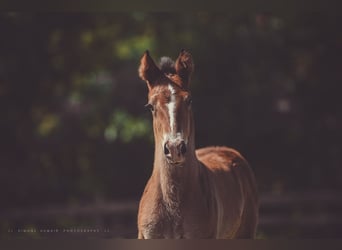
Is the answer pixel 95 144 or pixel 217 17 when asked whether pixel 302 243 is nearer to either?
pixel 95 144

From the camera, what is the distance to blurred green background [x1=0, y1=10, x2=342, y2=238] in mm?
6625

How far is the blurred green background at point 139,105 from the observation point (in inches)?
261

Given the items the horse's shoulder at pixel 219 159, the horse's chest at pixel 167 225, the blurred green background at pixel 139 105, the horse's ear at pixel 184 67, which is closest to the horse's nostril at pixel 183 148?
the horse's chest at pixel 167 225

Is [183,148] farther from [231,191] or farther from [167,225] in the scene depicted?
[231,191]

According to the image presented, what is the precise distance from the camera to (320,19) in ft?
22.4

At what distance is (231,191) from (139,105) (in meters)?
2.68

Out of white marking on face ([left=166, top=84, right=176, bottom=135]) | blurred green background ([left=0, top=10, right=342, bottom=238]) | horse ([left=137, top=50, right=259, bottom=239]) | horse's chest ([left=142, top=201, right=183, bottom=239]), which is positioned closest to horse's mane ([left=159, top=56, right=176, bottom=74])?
horse ([left=137, top=50, right=259, bottom=239])

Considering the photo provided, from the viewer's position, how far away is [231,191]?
4.71 meters

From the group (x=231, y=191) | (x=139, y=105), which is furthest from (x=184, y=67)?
(x=139, y=105)

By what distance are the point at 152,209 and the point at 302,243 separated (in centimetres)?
167

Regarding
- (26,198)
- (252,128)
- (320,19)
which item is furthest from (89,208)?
(320,19)

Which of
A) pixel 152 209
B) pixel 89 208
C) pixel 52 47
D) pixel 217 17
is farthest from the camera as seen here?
pixel 217 17

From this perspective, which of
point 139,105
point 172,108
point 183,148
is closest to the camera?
point 183,148

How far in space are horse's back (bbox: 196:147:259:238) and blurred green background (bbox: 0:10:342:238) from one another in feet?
4.62
